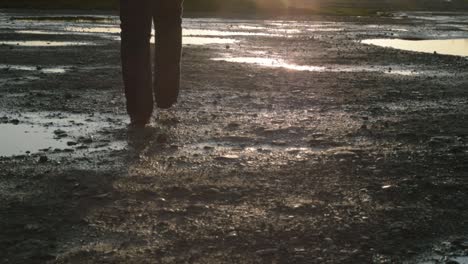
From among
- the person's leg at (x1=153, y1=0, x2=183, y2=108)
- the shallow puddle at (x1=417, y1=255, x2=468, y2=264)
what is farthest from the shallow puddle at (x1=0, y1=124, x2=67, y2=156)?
the shallow puddle at (x1=417, y1=255, x2=468, y2=264)

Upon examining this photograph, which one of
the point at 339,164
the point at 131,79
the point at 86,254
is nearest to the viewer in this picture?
the point at 86,254

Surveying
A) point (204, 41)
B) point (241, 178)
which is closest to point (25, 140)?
point (241, 178)

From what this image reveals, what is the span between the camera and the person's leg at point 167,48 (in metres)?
7.18

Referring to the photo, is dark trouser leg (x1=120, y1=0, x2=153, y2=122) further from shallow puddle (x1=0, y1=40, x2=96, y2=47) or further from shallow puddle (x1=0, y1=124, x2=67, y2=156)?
shallow puddle (x1=0, y1=40, x2=96, y2=47)

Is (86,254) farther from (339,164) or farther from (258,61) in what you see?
(258,61)

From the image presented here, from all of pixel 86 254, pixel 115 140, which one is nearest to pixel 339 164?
pixel 115 140

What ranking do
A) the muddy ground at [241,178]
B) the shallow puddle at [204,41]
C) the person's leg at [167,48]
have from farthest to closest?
the shallow puddle at [204,41] → the person's leg at [167,48] → the muddy ground at [241,178]

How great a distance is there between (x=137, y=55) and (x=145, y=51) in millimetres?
94

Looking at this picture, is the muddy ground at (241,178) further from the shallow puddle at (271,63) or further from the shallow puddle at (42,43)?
the shallow puddle at (42,43)

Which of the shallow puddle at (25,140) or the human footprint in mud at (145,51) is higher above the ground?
the human footprint in mud at (145,51)

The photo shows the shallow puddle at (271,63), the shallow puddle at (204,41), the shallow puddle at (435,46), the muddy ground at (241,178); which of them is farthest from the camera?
the shallow puddle at (204,41)

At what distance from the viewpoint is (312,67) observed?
1412 cm

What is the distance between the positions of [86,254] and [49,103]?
5121mm

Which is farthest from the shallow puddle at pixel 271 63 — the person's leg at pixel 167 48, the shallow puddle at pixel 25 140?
the shallow puddle at pixel 25 140
